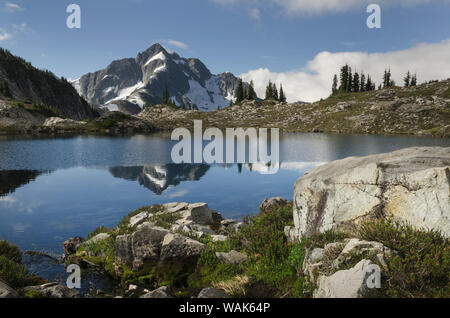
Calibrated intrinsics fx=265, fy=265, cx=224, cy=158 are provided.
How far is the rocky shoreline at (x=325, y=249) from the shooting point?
271 inches

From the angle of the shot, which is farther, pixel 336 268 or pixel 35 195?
pixel 35 195

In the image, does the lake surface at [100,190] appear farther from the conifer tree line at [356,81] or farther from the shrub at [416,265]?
the conifer tree line at [356,81]

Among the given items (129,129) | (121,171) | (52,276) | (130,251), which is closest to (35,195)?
(121,171)

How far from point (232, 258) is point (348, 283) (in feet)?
18.4

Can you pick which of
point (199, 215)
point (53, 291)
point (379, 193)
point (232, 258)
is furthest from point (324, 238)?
point (199, 215)

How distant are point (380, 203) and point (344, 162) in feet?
9.71

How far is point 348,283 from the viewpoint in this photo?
664cm

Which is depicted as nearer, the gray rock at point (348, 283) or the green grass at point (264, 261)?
the gray rock at point (348, 283)

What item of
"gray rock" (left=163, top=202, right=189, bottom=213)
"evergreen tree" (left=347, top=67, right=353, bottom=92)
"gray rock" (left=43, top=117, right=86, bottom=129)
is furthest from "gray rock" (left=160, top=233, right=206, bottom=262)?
"evergreen tree" (left=347, top=67, right=353, bottom=92)

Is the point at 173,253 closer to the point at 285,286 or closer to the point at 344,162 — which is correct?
the point at 285,286

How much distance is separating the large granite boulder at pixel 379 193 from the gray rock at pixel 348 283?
2.71 metres

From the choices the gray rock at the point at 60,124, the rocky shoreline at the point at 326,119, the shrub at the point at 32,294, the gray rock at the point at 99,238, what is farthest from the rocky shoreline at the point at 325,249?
the gray rock at the point at 60,124

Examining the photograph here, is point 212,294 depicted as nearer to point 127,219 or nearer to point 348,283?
point 348,283

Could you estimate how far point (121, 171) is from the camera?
40.9m
